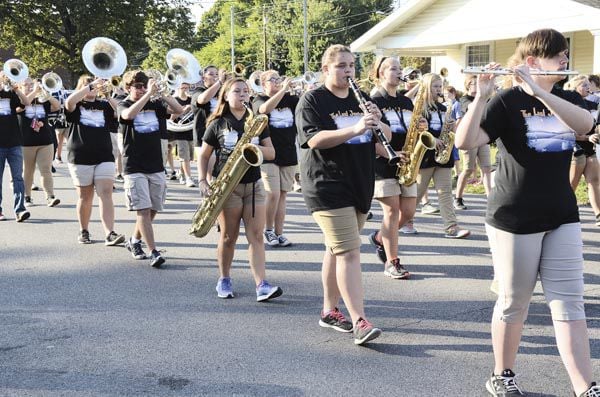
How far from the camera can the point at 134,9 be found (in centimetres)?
4219

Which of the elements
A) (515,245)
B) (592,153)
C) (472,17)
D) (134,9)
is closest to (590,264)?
(592,153)

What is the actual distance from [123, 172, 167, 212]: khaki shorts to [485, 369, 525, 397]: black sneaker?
436 centimetres

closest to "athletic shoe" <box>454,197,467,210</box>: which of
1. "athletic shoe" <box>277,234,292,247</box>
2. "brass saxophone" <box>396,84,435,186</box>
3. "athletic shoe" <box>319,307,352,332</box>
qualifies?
"brass saxophone" <box>396,84,435,186</box>

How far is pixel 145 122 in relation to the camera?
24.1ft

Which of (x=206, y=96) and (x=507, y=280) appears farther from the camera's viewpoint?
(x=206, y=96)

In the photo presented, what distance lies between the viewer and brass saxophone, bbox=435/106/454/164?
26.6 ft

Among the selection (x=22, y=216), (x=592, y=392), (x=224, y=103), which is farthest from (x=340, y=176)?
(x=22, y=216)

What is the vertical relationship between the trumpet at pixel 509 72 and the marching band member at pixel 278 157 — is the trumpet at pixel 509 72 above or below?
above

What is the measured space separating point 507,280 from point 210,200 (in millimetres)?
2891

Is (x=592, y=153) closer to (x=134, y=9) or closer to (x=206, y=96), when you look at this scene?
(x=206, y=96)

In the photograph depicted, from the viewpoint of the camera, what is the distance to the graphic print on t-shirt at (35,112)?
35.6 feet

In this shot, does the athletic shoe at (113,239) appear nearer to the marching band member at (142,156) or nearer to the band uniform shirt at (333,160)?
the marching band member at (142,156)

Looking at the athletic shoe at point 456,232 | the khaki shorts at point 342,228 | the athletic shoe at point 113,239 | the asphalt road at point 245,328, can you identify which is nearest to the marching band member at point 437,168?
the athletic shoe at point 456,232

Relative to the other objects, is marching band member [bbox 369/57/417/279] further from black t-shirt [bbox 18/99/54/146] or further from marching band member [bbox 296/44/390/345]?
black t-shirt [bbox 18/99/54/146]
